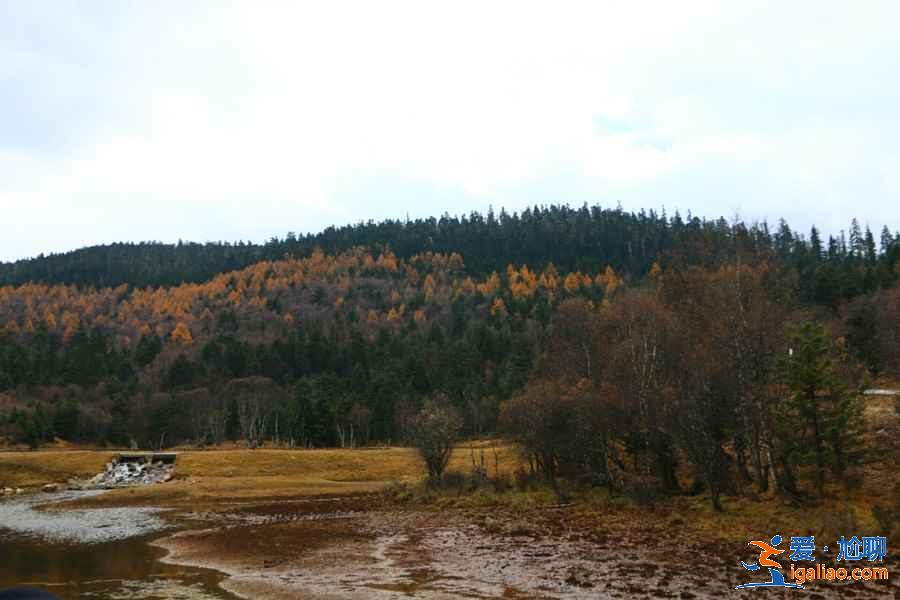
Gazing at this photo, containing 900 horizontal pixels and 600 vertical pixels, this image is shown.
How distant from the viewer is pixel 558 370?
53.9m

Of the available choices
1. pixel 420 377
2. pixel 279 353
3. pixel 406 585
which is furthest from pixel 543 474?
pixel 279 353

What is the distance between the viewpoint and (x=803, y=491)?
3381 cm

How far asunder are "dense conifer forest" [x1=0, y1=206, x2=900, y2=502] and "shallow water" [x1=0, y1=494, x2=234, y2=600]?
2365 cm

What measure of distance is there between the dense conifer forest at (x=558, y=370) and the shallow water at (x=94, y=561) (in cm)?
2365

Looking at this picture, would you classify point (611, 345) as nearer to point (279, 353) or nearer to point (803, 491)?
point (803, 491)

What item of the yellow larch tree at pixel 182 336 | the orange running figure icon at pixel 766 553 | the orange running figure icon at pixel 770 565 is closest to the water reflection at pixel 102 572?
the orange running figure icon at pixel 770 565

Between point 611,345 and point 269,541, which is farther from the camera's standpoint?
point 611,345

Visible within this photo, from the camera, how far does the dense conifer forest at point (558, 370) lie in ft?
114

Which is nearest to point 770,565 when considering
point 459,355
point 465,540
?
point 465,540

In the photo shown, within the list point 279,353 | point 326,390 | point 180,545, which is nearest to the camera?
point 180,545

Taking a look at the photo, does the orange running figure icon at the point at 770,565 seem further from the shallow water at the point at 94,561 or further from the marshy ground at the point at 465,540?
the shallow water at the point at 94,561

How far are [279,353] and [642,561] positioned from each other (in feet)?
419

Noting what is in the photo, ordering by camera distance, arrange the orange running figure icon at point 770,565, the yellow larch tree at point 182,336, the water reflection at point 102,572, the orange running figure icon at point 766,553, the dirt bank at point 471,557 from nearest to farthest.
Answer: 1. the orange running figure icon at point 770,565
2. the dirt bank at point 471,557
3. the orange running figure icon at point 766,553
4. the water reflection at point 102,572
5. the yellow larch tree at point 182,336

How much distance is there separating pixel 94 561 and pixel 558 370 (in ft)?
116
